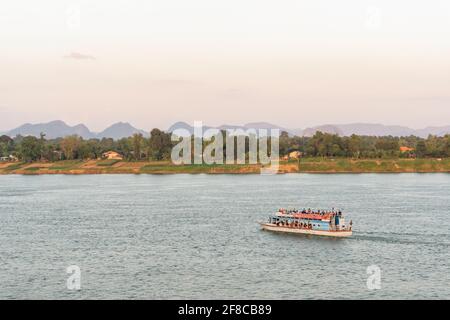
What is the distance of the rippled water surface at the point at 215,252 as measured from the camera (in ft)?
244

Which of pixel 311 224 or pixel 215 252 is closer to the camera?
pixel 215 252

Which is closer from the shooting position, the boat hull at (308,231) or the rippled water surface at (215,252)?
the rippled water surface at (215,252)

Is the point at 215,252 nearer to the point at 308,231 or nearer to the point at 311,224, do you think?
the point at 308,231

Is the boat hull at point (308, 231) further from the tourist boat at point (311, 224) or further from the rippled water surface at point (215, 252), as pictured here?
the rippled water surface at point (215, 252)

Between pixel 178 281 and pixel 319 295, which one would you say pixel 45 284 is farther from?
pixel 319 295

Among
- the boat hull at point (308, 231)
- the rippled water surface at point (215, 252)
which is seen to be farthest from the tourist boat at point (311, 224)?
the rippled water surface at point (215, 252)

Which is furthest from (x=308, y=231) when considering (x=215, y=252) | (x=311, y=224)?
(x=215, y=252)

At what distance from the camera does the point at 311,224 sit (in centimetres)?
11306

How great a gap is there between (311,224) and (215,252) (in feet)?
82.9

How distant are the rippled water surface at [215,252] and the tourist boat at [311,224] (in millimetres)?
2570

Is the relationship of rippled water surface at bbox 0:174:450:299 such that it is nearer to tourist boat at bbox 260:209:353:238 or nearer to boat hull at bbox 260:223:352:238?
boat hull at bbox 260:223:352:238

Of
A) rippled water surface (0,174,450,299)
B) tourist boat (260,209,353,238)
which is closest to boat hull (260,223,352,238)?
tourist boat (260,209,353,238)

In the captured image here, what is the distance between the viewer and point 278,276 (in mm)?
79312
